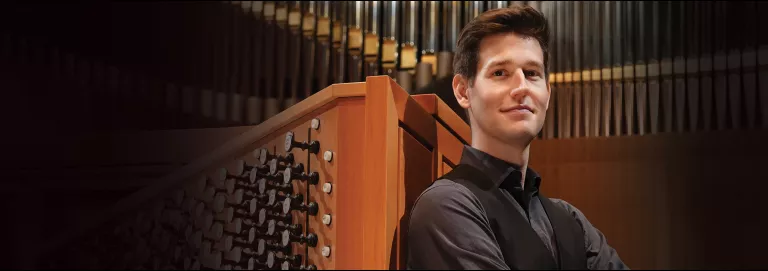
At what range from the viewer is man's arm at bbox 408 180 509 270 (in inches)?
62.9

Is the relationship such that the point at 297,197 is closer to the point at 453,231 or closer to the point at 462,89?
the point at 453,231

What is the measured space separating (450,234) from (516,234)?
6.0 inches

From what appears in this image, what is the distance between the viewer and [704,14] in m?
3.62

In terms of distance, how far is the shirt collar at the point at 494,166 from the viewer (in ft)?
5.91

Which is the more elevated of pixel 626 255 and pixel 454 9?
pixel 454 9

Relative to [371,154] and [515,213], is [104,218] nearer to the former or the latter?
[371,154]

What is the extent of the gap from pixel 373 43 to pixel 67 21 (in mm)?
1297

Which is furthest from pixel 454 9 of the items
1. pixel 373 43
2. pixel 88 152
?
pixel 88 152

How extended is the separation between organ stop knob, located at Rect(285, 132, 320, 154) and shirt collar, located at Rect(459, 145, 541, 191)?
0.32 meters

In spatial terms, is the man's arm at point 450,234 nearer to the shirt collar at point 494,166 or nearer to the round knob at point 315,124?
the shirt collar at point 494,166

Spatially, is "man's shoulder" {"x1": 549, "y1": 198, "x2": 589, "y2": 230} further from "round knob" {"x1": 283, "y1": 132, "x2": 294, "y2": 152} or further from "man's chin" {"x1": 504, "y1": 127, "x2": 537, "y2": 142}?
"round knob" {"x1": 283, "y1": 132, "x2": 294, "y2": 152}

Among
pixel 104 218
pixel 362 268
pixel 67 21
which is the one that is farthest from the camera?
pixel 67 21

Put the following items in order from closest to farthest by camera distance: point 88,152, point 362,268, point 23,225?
point 362,268 < point 23,225 < point 88,152

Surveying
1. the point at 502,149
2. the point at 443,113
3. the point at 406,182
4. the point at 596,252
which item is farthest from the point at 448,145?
the point at 596,252
